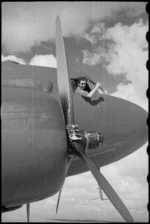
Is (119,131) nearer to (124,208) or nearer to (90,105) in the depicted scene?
(90,105)

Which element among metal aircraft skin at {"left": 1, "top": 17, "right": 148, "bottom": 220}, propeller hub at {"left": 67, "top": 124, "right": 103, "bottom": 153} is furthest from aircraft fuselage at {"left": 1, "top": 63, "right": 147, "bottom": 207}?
propeller hub at {"left": 67, "top": 124, "right": 103, "bottom": 153}

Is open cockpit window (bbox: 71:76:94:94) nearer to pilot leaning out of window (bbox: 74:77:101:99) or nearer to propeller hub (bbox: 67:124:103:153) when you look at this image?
pilot leaning out of window (bbox: 74:77:101:99)

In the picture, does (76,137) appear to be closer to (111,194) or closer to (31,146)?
(31,146)

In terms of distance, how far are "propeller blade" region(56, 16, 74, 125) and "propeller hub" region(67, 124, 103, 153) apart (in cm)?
29

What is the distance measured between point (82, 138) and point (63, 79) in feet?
4.48

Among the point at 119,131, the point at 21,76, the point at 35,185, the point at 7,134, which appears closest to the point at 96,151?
the point at 119,131

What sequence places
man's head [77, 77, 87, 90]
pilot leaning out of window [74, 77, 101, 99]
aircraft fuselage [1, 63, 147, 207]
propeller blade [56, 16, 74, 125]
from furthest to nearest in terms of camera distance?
man's head [77, 77, 87, 90] < pilot leaning out of window [74, 77, 101, 99] < propeller blade [56, 16, 74, 125] < aircraft fuselage [1, 63, 147, 207]

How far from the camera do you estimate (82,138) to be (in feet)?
20.3

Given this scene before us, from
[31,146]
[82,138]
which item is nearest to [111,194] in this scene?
[82,138]

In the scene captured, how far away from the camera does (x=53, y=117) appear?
577 cm

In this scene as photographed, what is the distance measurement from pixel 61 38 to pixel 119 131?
352 cm

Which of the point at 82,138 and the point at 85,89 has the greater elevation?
the point at 85,89

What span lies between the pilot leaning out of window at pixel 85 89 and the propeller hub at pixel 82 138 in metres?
2.57

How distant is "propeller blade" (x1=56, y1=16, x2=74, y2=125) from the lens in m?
6.43
